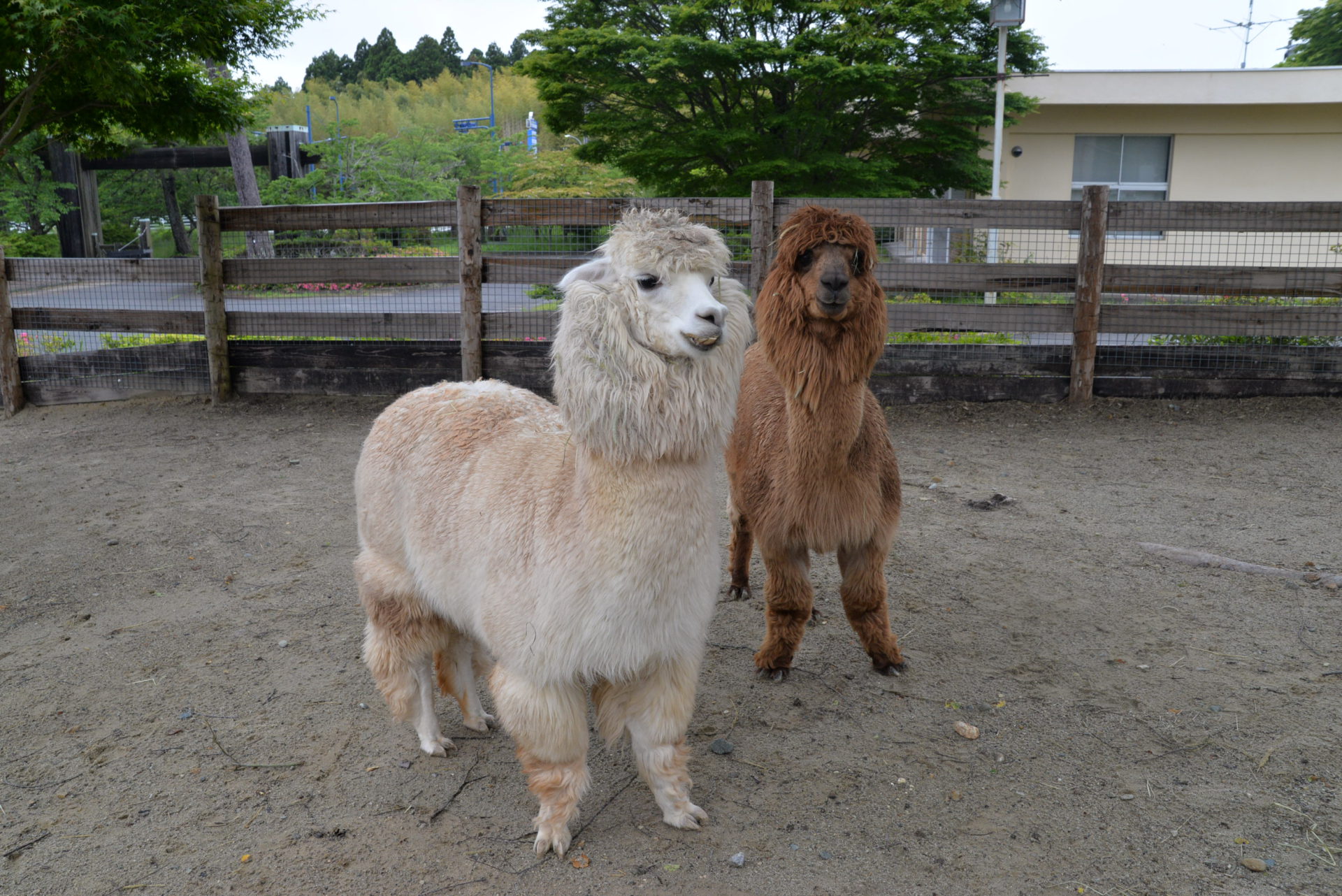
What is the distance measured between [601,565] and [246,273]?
24.9ft

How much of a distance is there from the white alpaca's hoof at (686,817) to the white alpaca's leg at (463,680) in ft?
3.07

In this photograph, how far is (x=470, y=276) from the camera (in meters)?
8.06

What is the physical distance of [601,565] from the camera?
232cm

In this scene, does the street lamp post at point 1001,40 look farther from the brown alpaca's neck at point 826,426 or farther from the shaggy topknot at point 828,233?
the brown alpaca's neck at point 826,426

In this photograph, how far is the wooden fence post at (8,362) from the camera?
28.0ft

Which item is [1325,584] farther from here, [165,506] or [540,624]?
[165,506]

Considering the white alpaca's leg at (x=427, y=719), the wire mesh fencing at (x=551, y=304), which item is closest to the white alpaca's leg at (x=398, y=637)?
the white alpaca's leg at (x=427, y=719)

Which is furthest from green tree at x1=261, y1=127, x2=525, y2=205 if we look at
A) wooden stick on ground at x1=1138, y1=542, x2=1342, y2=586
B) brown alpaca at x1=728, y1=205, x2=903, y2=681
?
brown alpaca at x1=728, y1=205, x2=903, y2=681

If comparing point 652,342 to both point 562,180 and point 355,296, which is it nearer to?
point 355,296

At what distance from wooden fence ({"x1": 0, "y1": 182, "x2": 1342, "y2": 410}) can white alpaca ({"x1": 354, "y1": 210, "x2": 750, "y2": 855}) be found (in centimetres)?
501

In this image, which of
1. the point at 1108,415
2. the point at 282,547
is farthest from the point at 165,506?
the point at 1108,415

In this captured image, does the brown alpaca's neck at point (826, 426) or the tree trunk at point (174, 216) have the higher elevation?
the tree trunk at point (174, 216)

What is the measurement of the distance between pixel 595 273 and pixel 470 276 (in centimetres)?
608

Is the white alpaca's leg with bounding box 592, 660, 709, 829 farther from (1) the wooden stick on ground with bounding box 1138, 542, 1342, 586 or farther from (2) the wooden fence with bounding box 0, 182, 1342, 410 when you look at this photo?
(2) the wooden fence with bounding box 0, 182, 1342, 410
